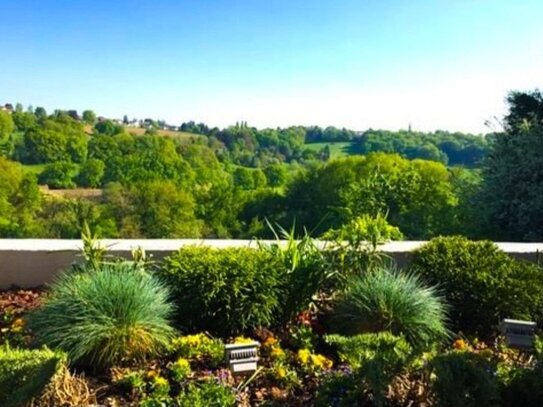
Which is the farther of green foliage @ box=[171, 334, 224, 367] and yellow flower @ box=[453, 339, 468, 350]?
yellow flower @ box=[453, 339, 468, 350]

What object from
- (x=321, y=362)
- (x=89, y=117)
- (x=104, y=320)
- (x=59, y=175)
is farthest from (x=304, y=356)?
(x=89, y=117)

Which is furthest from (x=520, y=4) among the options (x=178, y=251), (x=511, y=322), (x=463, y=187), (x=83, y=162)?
(x=83, y=162)

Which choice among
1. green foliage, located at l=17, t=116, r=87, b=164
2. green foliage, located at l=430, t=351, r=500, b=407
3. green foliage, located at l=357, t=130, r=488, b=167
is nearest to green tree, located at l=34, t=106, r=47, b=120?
green foliage, located at l=17, t=116, r=87, b=164

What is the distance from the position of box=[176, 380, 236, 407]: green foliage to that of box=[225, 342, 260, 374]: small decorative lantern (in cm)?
17

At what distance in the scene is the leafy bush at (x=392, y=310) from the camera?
2613 millimetres

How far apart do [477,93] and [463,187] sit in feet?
6.33

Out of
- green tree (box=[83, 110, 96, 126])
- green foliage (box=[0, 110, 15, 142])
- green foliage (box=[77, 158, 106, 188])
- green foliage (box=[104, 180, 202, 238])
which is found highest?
green tree (box=[83, 110, 96, 126])

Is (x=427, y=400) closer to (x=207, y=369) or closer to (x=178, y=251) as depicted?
(x=207, y=369)

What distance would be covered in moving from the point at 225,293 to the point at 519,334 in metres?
1.53

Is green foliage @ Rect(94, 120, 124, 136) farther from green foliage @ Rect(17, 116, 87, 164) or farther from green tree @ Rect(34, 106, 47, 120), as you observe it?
green foliage @ Rect(17, 116, 87, 164)

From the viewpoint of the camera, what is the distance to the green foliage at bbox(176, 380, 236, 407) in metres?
1.86

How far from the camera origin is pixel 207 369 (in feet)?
7.56

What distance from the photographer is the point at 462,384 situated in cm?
169

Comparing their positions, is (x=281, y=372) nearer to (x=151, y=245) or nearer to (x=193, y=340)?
(x=193, y=340)
